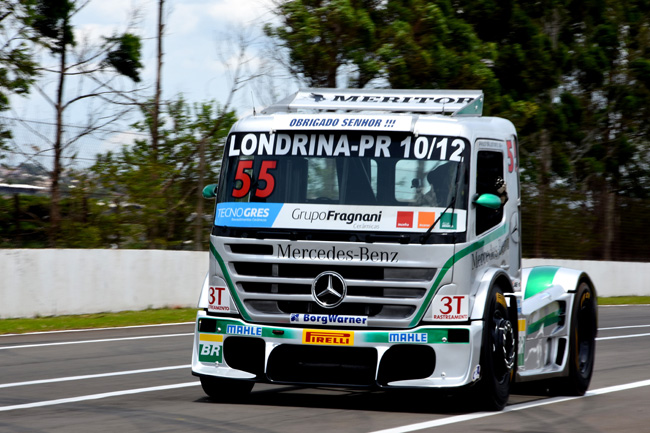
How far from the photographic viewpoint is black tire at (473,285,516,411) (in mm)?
8586

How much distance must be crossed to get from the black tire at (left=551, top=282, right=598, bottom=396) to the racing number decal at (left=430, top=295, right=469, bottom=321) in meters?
2.39

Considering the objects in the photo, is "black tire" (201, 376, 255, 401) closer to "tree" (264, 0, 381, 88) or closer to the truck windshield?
the truck windshield

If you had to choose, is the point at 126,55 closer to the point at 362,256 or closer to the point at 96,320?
the point at 96,320

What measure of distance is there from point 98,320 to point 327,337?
9945mm

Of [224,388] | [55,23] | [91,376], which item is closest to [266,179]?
[224,388]

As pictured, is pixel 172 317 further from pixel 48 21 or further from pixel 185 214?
pixel 48 21

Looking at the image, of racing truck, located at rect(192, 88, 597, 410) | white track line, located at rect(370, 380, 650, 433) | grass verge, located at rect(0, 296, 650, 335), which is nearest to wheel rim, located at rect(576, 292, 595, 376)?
white track line, located at rect(370, 380, 650, 433)

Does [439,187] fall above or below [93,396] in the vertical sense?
above

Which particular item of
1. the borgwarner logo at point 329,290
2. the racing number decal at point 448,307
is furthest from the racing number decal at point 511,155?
the borgwarner logo at point 329,290

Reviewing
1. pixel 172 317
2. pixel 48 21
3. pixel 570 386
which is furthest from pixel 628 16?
pixel 570 386

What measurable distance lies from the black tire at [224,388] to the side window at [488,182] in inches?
88.5

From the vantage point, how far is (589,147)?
137 feet

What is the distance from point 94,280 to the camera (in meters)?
18.5

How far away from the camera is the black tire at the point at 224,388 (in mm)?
9000
